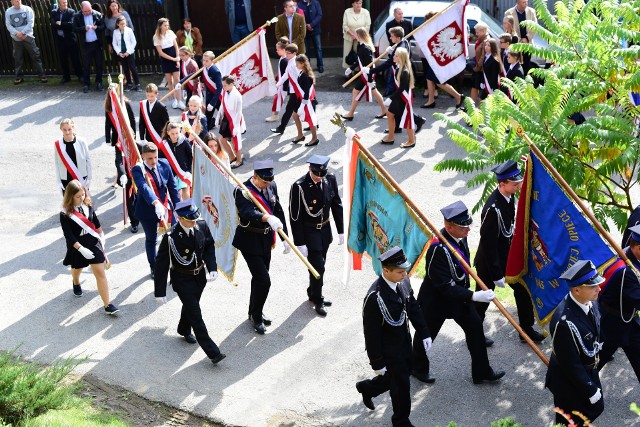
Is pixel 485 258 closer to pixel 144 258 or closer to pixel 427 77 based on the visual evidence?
pixel 144 258

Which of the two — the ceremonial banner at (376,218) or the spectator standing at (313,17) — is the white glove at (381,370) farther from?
the spectator standing at (313,17)

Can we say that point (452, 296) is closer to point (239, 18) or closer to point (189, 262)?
point (189, 262)

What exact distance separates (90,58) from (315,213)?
1081 cm

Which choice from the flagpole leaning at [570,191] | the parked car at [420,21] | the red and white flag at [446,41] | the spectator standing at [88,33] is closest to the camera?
the flagpole leaning at [570,191]

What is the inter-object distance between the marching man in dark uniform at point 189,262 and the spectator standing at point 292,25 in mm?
10529

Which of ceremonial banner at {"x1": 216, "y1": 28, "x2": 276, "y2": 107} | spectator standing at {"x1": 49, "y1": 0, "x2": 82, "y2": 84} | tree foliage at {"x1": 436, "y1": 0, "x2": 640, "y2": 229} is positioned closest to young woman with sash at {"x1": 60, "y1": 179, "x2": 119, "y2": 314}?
tree foliage at {"x1": 436, "y1": 0, "x2": 640, "y2": 229}

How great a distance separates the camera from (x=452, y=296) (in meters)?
8.38

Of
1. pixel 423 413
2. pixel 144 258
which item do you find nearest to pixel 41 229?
pixel 144 258

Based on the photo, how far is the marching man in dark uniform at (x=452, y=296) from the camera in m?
8.40

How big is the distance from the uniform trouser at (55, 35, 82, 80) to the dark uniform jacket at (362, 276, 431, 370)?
13.7 meters

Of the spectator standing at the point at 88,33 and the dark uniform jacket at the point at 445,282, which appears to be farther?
the spectator standing at the point at 88,33

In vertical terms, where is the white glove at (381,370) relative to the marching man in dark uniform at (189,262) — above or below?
below

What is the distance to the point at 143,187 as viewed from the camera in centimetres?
1080

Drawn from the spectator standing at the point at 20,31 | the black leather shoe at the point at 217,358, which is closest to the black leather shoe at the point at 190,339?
the black leather shoe at the point at 217,358
